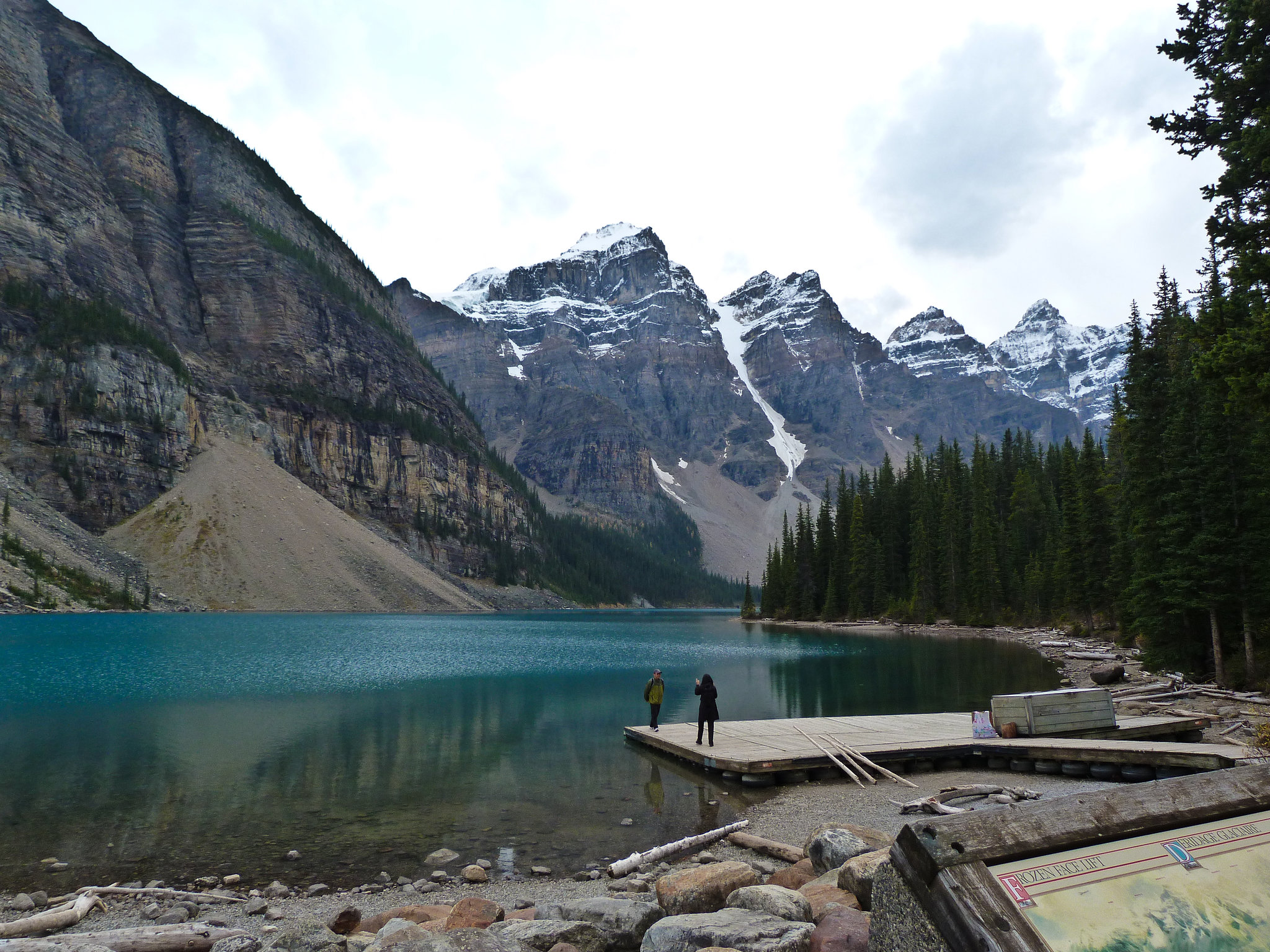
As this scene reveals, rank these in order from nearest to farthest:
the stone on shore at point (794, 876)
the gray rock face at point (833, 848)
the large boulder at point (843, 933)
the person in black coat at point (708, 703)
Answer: the large boulder at point (843, 933), the stone on shore at point (794, 876), the gray rock face at point (833, 848), the person in black coat at point (708, 703)

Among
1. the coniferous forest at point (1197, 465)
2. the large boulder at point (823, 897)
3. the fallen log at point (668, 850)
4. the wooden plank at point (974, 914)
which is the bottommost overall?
the fallen log at point (668, 850)

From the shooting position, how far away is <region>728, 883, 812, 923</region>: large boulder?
24.5 ft

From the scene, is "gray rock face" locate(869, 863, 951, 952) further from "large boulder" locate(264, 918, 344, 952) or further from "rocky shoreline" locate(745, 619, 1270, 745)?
"rocky shoreline" locate(745, 619, 1270, 745)

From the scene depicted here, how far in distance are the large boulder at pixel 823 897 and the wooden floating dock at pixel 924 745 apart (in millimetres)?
9852

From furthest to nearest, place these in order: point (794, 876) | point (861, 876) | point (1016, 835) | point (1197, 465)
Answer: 1. point (1197, 465)
2. point (794, 876)
3. point (861, 876)
4. point (1016, 835)

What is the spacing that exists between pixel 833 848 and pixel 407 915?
5698mm

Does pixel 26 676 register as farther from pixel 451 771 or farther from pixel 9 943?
pixel 9 943

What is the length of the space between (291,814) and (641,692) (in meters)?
22.3

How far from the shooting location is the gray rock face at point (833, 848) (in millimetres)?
10547

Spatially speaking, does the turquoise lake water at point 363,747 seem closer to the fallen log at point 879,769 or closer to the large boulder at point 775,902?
the fallen log at point 879,769

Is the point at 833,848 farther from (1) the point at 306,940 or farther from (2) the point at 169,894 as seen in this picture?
(2) the point at 169,894

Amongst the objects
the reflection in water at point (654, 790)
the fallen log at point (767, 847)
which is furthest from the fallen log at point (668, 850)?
the reflection in water at point (654, 790)

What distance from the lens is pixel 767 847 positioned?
13.0 m

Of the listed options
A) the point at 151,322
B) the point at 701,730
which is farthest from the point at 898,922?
the point at 151,322
